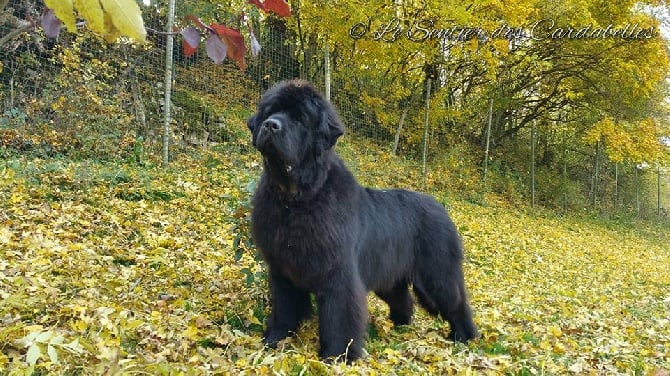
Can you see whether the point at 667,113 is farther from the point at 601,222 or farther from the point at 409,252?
the point at 409,252

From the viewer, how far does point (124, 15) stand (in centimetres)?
74

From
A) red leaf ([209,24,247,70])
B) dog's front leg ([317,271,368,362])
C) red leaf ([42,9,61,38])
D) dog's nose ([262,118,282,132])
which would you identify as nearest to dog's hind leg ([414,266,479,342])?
dog's front leg ([317,271,368,362])

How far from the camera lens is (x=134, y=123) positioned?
9.76 m

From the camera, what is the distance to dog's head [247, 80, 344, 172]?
333 centimetres

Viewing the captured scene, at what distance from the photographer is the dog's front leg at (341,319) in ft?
11.5

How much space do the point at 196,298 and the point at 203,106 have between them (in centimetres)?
779

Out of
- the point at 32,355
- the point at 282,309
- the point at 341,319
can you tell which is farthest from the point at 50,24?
the point at 282,309

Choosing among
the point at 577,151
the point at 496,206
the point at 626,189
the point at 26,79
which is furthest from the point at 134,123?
the point at 626,189

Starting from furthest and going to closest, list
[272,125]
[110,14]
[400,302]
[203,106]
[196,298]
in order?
[203,106] < [400,302] < [196,298] < [272,125] < [110,14]

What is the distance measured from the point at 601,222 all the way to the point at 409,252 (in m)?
17.3

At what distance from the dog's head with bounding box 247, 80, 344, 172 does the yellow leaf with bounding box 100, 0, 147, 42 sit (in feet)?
8.38

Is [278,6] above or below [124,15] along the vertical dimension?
above

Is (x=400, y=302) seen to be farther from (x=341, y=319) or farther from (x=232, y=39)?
(x=232, y=39)

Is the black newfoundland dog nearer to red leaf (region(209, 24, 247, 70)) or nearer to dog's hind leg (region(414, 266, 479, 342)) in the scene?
dog's hind leg (region(414, 266, 479, 342))
